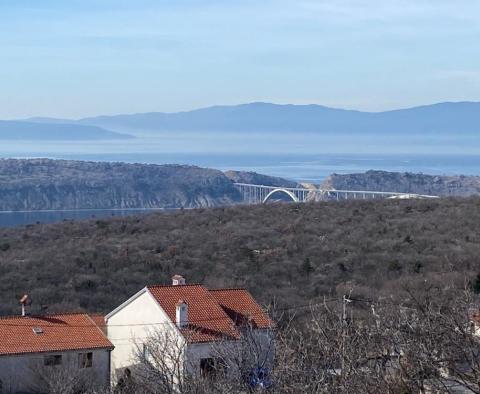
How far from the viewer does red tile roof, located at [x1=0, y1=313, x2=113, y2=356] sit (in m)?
17.4

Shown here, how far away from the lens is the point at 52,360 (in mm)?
17438

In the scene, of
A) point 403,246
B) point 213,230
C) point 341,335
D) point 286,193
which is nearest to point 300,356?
point 341,335

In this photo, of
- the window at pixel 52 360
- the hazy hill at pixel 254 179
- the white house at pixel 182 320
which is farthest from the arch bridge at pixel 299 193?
the window at pixel 52 360

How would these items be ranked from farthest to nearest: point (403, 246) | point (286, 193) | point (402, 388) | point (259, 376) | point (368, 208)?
point (286, 193)
point (368, 208)
point (403, 246)
point (259, 376)
point (402, 388)

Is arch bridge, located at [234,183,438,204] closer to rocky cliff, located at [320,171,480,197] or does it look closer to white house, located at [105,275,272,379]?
rocky cliff, located at [320,171,480,197]

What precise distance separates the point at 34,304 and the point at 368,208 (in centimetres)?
2091

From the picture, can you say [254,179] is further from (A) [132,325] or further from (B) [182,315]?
(B) [182,315]

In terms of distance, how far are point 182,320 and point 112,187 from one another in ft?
242

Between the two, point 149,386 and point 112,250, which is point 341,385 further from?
point 112,250

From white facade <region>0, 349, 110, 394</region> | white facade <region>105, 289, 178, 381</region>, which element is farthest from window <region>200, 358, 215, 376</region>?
white facade <region>0, 349, 110, 394</region>

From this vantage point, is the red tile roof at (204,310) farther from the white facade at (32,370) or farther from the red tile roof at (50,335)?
the white facade at (32,370)

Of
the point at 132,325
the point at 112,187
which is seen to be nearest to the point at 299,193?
the point at 112,187

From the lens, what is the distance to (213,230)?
37.1 meters

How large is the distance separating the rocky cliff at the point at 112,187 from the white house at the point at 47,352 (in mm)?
63256
